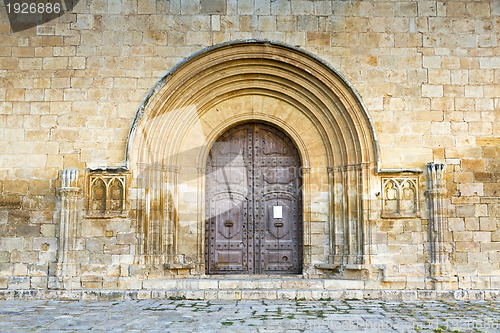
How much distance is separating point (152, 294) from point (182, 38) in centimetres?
377

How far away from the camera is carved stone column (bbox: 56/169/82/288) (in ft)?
24.5

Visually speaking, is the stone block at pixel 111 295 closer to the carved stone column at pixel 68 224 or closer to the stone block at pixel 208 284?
the carved stone column at pixel 68 224

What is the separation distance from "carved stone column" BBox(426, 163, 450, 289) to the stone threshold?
32 centimetres

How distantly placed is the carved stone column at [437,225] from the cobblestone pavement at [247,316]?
0.58 m

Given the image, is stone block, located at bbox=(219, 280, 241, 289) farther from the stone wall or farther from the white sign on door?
the white sign on door

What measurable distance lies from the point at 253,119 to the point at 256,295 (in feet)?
9.04

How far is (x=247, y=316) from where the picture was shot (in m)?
5.92

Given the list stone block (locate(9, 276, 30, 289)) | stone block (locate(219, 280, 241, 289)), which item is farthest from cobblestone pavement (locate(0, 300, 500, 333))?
stone block (locate(219, 280, 241, 289))

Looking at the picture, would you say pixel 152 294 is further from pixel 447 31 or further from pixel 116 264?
pixel 447 31

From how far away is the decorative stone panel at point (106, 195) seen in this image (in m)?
7.62

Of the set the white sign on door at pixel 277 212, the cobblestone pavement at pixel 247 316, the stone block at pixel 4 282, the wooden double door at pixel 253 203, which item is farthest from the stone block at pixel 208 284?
the stone block at pixel 4 282

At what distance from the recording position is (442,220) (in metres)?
7.52

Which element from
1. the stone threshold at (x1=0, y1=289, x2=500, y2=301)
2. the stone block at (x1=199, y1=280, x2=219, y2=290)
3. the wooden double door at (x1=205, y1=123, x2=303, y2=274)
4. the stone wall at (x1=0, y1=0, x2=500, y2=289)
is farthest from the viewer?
the wooden double door at (x1=205, y1=123, x2=303, y2=274)

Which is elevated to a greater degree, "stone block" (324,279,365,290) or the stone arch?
the stone arch
